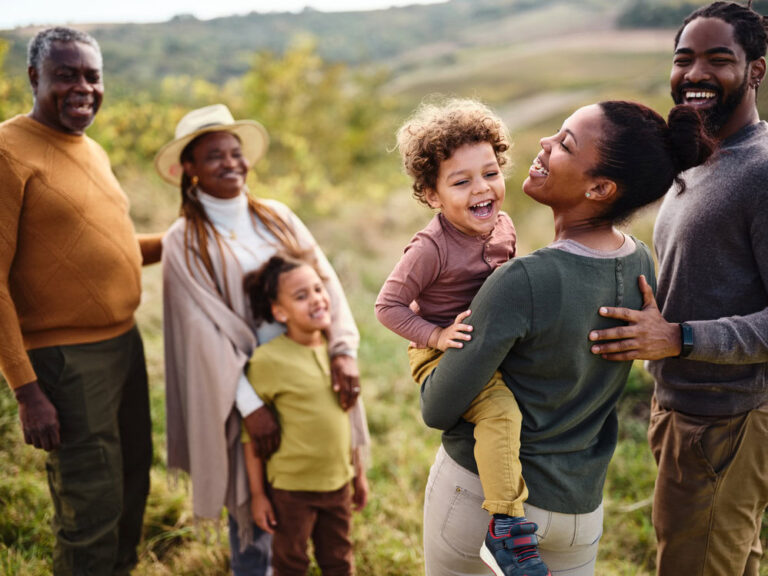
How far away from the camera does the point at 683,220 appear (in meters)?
1.87

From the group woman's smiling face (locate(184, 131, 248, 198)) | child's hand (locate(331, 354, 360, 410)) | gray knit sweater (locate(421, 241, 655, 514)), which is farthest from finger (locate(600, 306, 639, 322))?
woman's smiling face (locate(184, 131, 248, 198))

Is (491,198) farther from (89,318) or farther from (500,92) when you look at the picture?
(500,92)

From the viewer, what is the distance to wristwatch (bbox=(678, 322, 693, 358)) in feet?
5.28

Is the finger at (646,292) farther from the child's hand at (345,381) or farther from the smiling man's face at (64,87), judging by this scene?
the smiling man's face at (64,87)

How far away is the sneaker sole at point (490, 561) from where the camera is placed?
1402 millimetres

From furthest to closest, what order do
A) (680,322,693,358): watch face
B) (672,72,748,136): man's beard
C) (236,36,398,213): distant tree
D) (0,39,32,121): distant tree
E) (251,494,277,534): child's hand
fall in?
1. (236,36,398,213): distant tree
2. (0,39,32,121): distant tree
3. (251,494,277,534): child's hand
4. (672,72,748,136): man's beard
5. (680,322,693,358): watch face

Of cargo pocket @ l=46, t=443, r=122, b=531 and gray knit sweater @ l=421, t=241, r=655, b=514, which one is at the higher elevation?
gray knit sweater @ l=421, t=241, r=655, b=514

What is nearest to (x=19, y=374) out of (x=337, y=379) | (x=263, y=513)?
(x=263, y=513)

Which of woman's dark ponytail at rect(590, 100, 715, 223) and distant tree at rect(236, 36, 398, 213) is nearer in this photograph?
woman's dark ponytail at rect(590, 100, 715, 223)

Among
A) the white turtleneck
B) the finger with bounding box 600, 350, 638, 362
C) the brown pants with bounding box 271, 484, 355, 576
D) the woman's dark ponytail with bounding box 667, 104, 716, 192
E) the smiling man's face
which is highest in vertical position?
the smiling man's face

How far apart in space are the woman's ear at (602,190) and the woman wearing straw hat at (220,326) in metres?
1.38

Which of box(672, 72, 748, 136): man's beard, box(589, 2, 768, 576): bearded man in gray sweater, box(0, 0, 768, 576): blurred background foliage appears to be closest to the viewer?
box(589, 2, 768, 576): bearded man in gray sweater

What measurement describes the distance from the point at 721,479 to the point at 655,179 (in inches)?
41.7

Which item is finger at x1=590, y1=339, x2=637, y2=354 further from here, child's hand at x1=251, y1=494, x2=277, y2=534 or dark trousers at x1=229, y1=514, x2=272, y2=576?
dark trousers at x1=229, y1=514, x2=272, y2=576
